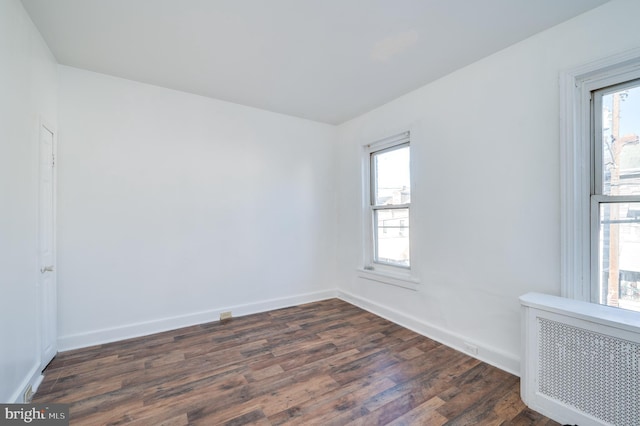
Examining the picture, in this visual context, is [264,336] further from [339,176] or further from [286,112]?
[286,112]

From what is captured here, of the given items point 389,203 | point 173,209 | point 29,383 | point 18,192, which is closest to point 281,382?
point 29,383

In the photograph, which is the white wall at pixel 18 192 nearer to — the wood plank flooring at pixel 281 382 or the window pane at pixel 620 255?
the wood plank flooring at pixel 281 382

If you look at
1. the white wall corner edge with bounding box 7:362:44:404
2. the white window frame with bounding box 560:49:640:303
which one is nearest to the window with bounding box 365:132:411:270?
the white window frame with bounding box 560:49:640:303

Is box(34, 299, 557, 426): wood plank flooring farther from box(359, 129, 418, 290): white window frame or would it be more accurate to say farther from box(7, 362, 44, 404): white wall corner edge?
box(359, 129, 418, 290): white window frame

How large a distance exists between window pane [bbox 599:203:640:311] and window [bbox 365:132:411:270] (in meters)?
1.69

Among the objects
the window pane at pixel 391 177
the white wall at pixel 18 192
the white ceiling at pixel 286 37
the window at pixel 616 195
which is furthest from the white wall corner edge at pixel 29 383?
the window at pixel 616 195

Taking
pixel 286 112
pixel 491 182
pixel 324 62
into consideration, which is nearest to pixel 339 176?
pixel 286 112

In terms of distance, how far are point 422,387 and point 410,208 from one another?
1.83 m

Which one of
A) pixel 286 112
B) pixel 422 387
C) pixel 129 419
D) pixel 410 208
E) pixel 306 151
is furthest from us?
pixel 306 151

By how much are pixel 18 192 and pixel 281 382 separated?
233 centimetres

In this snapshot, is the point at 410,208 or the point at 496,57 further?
the point at 410,208

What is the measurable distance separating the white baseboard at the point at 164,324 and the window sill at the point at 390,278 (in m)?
0.93

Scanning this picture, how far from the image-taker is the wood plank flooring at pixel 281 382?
178cm

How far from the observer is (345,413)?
180 centimetres
